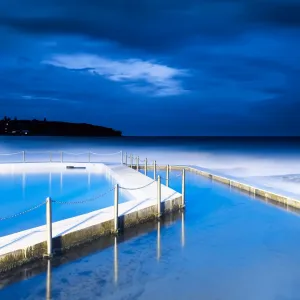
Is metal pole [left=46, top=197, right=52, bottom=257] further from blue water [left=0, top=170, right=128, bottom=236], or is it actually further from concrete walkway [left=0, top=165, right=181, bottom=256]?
blue water [left=0, top=170, right=128, bottom=236]

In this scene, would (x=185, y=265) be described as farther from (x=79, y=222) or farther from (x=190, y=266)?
(x=79, y=222)

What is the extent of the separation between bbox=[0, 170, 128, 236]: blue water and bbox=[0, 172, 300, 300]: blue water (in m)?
3.19

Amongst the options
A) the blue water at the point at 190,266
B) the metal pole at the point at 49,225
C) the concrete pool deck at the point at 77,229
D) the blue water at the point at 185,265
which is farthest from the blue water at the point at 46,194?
the blue water at the point at 190,266

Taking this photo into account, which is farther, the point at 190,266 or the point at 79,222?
the point at 79,222

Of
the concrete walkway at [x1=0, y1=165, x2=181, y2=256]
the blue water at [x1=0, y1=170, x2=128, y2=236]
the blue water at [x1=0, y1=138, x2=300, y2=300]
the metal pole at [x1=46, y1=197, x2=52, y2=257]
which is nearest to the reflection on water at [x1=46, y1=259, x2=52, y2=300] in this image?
the blue water at [x1=0, y1=138, x2=300, y2=300]

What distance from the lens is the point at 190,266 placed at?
262 inches

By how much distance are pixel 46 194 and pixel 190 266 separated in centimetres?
885

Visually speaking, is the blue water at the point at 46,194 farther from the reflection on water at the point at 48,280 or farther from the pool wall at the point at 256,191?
the pool wall at the point at 256,191

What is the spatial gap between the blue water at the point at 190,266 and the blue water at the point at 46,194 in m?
3.19

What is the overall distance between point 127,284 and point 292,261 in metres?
3.02

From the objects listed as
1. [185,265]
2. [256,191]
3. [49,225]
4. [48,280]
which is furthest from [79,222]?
[256,191]

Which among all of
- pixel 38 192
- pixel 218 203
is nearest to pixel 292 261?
pixel 218 203

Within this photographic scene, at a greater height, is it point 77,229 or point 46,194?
point 77,229

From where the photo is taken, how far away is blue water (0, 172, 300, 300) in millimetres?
5527
